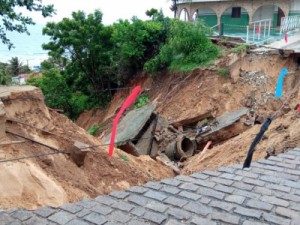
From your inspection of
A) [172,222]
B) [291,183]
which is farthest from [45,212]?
[291,183]

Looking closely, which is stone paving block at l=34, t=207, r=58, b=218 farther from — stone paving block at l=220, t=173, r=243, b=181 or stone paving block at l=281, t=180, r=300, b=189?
stone paving block at l=281, t=180, r=300, b=189

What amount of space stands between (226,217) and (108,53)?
13.9 metres

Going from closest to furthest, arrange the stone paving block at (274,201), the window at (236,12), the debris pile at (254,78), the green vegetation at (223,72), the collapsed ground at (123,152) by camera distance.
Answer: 1. the stone paving block at (274,201)
2. the collapsed ground at (123,152)
3. the green vegetation at (223,72)
4. the debris pile at (254,78)
5. the window at (236,12)

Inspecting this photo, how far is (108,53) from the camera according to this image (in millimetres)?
15539

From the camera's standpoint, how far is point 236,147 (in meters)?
8.69

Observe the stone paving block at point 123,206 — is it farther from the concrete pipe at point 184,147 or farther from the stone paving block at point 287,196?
the concrete pipe at point 184,147

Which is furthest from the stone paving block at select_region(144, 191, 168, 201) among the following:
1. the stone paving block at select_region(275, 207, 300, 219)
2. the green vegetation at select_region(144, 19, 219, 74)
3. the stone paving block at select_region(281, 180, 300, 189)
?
the green vegetation at select_region(144, 19, 219, 74)

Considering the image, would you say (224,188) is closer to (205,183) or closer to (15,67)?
(205,183)

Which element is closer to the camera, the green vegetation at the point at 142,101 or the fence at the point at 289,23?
the green vegetation at the point at 142,101

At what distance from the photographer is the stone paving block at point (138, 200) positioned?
8.34 ft

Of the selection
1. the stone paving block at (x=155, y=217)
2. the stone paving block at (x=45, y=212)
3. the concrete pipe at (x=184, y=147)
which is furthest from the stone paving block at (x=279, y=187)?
the concrete pipe at (x=184, y=147)

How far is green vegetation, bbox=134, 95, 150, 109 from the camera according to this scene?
13.6 m

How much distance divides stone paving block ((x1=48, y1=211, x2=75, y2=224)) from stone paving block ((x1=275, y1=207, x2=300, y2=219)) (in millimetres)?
1491

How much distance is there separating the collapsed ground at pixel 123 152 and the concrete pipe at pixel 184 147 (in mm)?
873
